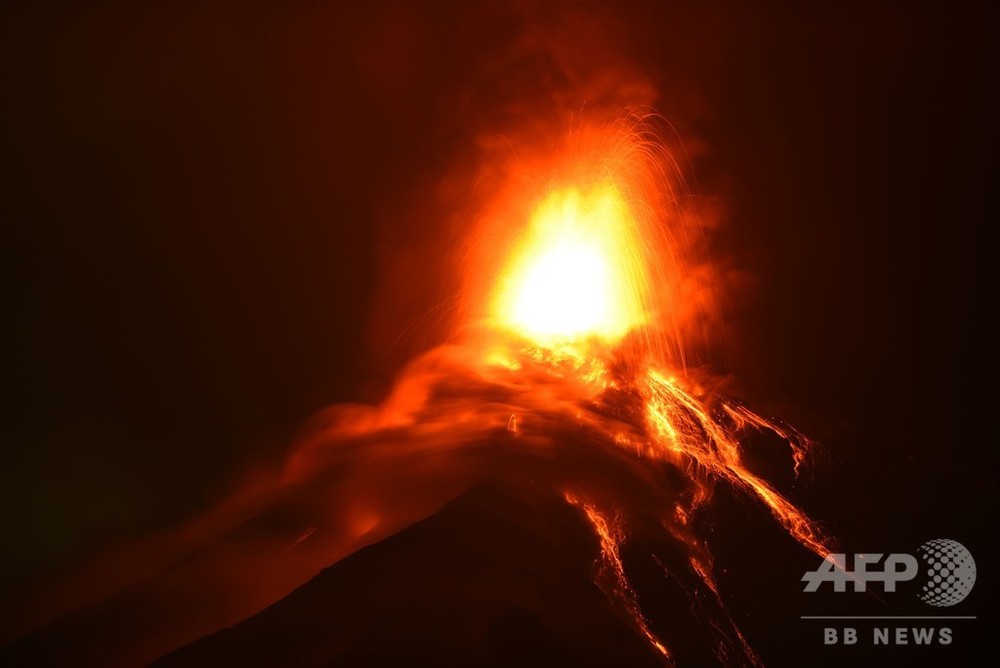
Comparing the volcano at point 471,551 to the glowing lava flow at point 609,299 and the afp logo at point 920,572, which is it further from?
the afp logo at point 920,572

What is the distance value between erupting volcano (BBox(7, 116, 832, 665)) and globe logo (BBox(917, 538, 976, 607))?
2.09 metres

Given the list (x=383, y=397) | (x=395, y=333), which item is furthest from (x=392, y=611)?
(x=395, y=333)

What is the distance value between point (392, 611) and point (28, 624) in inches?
294

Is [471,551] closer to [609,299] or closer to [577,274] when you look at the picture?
[609,299]

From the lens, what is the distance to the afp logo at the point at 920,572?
1146 centimetres

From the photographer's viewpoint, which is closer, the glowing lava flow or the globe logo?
the globe logo

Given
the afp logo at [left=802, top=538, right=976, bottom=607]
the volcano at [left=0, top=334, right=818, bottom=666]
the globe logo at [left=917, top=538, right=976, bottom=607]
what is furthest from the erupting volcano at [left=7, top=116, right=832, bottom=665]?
the globe logo at [left=917, top=538, right=976, bottom=607]

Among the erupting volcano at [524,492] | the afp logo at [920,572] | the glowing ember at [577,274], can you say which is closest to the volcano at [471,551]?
the erupting volcano at [524,492]

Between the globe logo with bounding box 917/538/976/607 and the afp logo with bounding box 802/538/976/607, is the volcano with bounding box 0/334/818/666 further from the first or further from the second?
the globe logo with bounding box 917/538/976/607

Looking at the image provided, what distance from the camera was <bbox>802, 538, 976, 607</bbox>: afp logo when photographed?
1146cm

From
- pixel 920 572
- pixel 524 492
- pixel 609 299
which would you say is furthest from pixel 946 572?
pixel 609 299

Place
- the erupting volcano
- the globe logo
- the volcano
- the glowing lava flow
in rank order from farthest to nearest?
the glowing lava flow, the globe logo, the erupting volcano, the volcano

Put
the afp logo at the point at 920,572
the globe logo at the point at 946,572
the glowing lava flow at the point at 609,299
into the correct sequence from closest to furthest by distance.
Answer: the afp logo at the point at 920,572
the globe logo at the point at 946,572
the glowing lava flow at the point at 609,299

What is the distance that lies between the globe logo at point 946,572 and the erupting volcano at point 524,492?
2.09m
